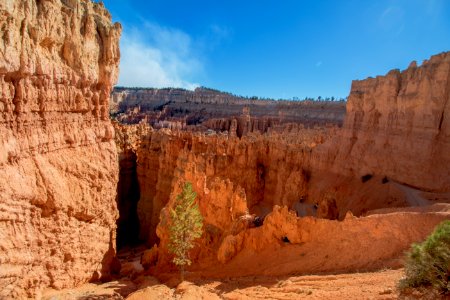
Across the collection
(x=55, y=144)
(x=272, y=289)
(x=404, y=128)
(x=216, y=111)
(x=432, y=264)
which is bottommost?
(x=272, y=289)

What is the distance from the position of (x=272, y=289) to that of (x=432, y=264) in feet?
16.6

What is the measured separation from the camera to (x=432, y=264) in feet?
20.8

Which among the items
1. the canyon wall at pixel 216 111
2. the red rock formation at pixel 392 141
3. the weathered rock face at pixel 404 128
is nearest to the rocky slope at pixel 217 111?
the canyon wall at pixel 216 111

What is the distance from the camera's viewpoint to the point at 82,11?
39.8 ft

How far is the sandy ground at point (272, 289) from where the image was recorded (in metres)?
8.14

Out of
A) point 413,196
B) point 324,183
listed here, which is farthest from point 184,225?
point 324,183

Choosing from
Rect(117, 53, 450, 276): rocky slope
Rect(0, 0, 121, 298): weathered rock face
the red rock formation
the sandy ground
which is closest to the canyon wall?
Rect(117, 53, 450, 276): rocky slope

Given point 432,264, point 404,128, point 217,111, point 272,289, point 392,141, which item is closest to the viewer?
point 432,264

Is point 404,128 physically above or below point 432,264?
above

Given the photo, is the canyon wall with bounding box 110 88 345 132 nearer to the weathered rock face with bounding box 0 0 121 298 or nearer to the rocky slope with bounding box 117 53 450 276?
the rocky slope with bounding box 117 53 450 276

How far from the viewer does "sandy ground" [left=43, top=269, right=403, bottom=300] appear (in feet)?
26.7

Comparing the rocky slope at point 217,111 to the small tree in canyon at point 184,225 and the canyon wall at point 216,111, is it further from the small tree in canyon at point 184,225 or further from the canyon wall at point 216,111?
the small tree in canyon at point 184,225

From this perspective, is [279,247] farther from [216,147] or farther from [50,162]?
[216,147]

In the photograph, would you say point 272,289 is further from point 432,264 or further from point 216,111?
point 216,111
